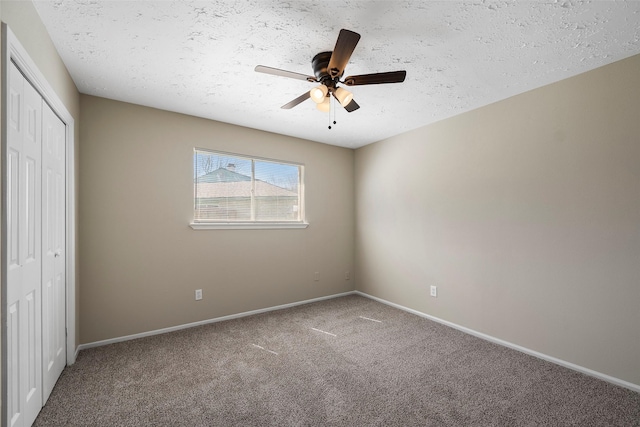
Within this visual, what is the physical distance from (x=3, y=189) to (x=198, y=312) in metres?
2.36

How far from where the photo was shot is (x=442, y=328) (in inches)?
128

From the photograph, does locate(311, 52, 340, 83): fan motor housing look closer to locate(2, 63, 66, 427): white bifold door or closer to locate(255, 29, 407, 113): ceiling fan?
locate(255, 29, 407, 113): ceiling fan

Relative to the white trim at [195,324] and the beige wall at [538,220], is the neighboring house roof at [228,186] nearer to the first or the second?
the white trim at [195,324]

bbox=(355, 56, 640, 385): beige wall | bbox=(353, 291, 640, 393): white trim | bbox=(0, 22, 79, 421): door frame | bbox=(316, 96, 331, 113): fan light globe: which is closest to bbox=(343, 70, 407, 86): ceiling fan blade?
Result: bbox=(316, 96, 331, 113): fan light globe

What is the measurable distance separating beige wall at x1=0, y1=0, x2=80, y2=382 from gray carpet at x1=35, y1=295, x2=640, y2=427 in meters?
1.88

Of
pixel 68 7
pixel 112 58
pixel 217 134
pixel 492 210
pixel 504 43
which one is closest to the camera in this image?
pixel 68 7

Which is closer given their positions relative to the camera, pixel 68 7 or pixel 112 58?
pixel 68 7

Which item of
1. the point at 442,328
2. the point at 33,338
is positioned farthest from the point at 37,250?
the point at 442,328

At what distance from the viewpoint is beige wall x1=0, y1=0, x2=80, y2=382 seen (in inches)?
55.0

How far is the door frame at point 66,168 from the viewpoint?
4.31 ft

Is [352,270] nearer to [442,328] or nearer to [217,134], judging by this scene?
[442,328]

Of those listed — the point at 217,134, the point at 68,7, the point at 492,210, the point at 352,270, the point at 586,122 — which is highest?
the point at 68,7

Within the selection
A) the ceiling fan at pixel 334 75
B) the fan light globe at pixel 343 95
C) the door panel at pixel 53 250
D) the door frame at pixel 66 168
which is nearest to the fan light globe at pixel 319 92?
the ceiling fan at pixel 334 75

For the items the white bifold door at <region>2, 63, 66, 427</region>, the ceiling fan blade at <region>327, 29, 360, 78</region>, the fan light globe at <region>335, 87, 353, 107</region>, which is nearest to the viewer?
the white bifold door at <region>2, 63, 66, 427</region>
